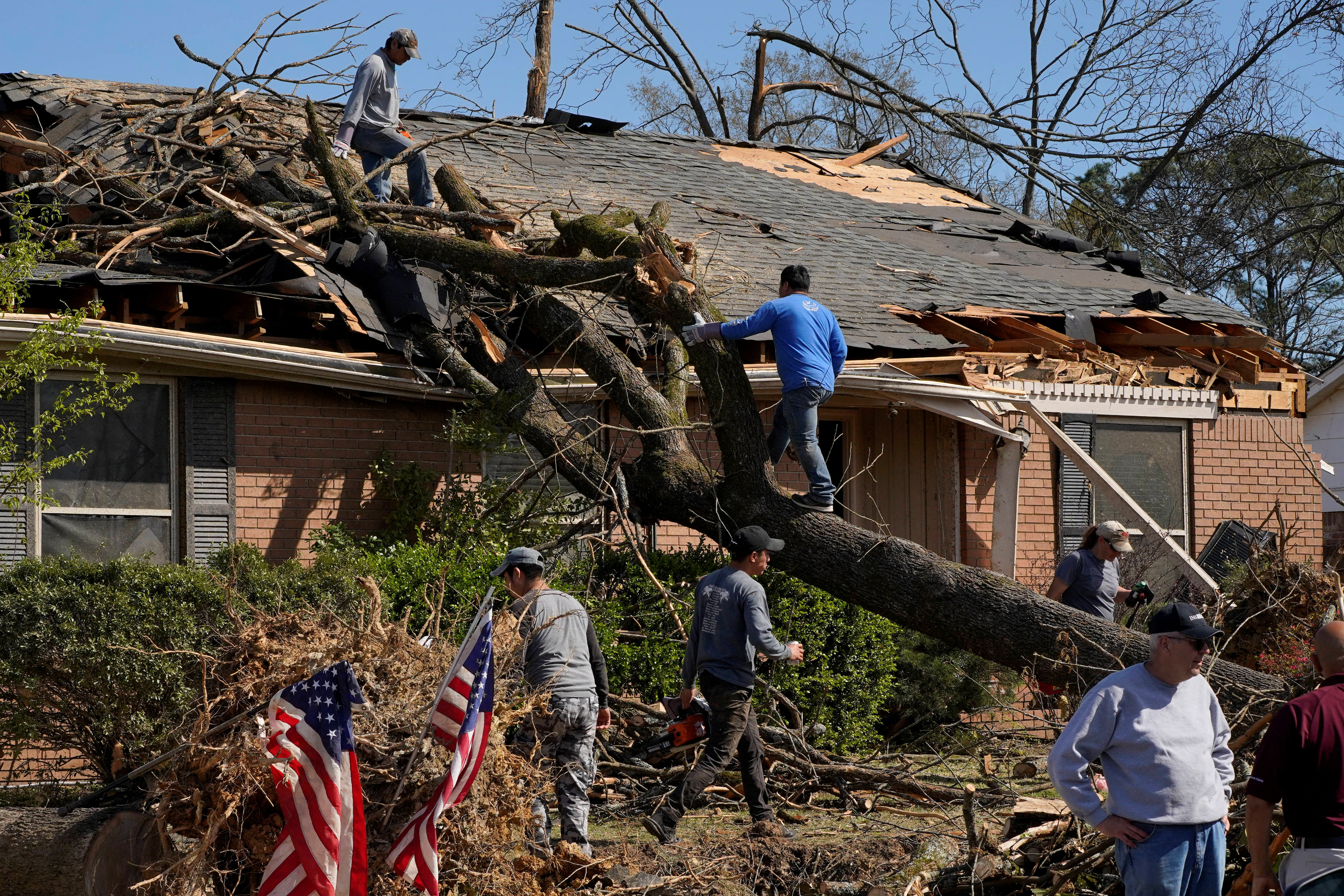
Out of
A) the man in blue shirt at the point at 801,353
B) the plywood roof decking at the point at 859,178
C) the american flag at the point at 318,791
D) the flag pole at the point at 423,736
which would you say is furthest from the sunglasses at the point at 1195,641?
the plywood roof decking at the point at 859,178

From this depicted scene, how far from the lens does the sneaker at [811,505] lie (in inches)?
338

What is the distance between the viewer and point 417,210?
1066cm

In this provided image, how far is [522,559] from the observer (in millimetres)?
6926

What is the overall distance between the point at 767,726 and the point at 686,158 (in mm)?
9509

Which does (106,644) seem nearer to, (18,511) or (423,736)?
(18,511)

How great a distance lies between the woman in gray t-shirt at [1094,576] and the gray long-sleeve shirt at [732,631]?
2.69 m

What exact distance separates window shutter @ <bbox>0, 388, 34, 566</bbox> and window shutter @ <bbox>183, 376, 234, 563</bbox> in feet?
Result: 3.37

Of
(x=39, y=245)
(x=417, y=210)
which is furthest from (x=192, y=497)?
(x=417, y=210)

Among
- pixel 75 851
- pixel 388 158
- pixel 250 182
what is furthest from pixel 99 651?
pixel 388 158

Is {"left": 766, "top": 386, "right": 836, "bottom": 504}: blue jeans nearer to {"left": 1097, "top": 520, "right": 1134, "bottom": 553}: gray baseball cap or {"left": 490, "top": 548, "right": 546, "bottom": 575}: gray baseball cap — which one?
{"left": 1097, "top": 520, "right": 1134, "bottom": 553}: gray baseball cap

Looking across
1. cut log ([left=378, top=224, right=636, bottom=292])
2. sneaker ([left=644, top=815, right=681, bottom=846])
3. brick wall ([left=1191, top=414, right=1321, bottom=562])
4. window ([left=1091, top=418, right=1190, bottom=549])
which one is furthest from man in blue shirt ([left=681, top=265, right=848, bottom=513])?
brick wall ([left=1191, top=414, right=1321, bottom=562])

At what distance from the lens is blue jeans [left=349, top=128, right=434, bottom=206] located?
1128 centimetres

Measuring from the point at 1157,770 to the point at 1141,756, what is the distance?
7 centimetres

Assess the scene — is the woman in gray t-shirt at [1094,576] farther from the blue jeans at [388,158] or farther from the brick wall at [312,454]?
the blue jeans at [388,158]
